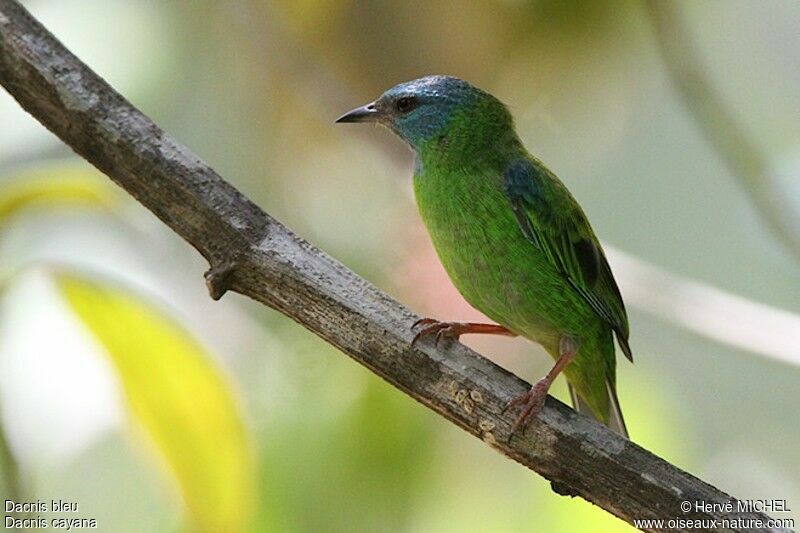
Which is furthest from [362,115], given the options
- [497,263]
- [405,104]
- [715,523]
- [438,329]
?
[715,523]

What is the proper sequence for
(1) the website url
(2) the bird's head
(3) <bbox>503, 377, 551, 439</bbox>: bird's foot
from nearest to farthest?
(1) the website url
(3) <bbox>503, 377, 551, 439</bbox>: bird's foot
(2) the bird's head

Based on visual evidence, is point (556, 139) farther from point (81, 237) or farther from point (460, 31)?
point (81, 237)

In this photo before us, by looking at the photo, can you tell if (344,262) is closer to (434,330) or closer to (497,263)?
(497,263)

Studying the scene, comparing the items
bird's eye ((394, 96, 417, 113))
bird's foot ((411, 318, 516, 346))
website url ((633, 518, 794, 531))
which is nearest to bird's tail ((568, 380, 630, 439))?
bird's foot ((411, 318, 516, 346))

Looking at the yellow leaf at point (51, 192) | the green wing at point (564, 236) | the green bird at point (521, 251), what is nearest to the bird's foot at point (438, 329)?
the green bird at point (521, 251)

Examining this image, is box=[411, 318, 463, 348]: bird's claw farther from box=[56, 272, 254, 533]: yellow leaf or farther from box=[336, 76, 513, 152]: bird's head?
box=[336, 76, 513, 152]: bird's head

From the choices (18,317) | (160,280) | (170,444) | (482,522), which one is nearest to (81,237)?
(160,280)
